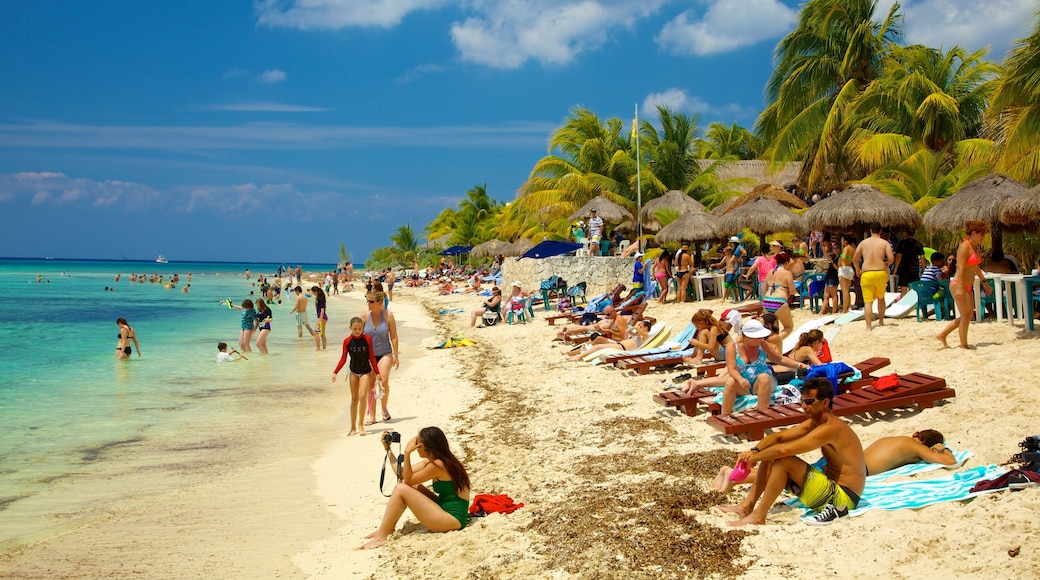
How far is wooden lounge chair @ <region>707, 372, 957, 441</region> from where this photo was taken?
18.9 feet

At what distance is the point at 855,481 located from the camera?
4195 millimetres

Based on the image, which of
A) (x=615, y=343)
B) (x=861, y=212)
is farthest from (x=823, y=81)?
(x=615, y=343)

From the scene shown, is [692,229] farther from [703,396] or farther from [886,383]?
[886,383]

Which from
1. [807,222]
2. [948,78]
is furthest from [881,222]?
[948,78]

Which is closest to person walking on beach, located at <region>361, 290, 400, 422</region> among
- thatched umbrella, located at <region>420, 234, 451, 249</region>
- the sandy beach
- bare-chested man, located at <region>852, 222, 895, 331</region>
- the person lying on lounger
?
the sandy beach

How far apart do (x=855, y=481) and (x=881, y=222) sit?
31.4 feet

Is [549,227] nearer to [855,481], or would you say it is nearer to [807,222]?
[807,222]

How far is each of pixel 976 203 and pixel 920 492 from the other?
7.65 m

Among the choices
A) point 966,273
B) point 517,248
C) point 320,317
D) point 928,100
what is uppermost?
point 928,100

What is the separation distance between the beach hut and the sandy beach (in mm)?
5927

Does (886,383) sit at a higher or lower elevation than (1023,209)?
lower

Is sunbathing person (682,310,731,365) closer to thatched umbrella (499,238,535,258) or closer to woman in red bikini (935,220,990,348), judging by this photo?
woman in red bikini (935,220,990,348)

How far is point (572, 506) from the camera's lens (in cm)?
484

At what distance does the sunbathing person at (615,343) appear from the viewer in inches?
424
